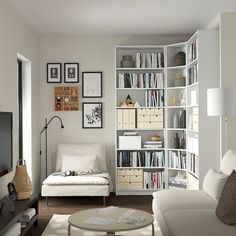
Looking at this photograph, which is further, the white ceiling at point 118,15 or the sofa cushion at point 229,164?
the white ceiling at point 118,15

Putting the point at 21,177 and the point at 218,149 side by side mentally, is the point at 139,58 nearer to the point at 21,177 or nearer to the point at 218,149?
the point at 218,149

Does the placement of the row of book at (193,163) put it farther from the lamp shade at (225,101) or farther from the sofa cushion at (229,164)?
the sofa cushion at (229,164)

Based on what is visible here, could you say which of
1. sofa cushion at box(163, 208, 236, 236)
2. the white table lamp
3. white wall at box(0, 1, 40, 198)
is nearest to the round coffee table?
sofa cushion at box(163, 208, 236, 236)

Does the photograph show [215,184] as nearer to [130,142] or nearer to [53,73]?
[130,142]

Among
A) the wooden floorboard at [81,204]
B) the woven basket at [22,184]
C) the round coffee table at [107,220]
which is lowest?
the wooden floorboard at [81,204]

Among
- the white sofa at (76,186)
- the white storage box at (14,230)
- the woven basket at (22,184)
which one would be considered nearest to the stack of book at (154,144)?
the white sofa at (76,186)

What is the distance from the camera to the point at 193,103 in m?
5.94

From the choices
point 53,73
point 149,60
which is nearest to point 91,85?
point 53,73

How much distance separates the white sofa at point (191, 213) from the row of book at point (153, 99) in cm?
229

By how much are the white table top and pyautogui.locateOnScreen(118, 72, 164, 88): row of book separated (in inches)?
119

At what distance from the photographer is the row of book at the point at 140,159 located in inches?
260

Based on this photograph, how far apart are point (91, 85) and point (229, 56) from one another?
96.4 inches

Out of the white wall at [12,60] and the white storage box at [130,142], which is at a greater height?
the white wall at [12,60]

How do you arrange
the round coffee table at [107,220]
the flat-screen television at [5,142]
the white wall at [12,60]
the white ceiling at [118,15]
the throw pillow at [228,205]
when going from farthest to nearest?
1. the white ceiling at [118,15]
2. the white wall at [12,60]
3. the flat-screen television at [5,142]
4. the round coffee table at [107,220]
5. the throw pillow at [228,205]
